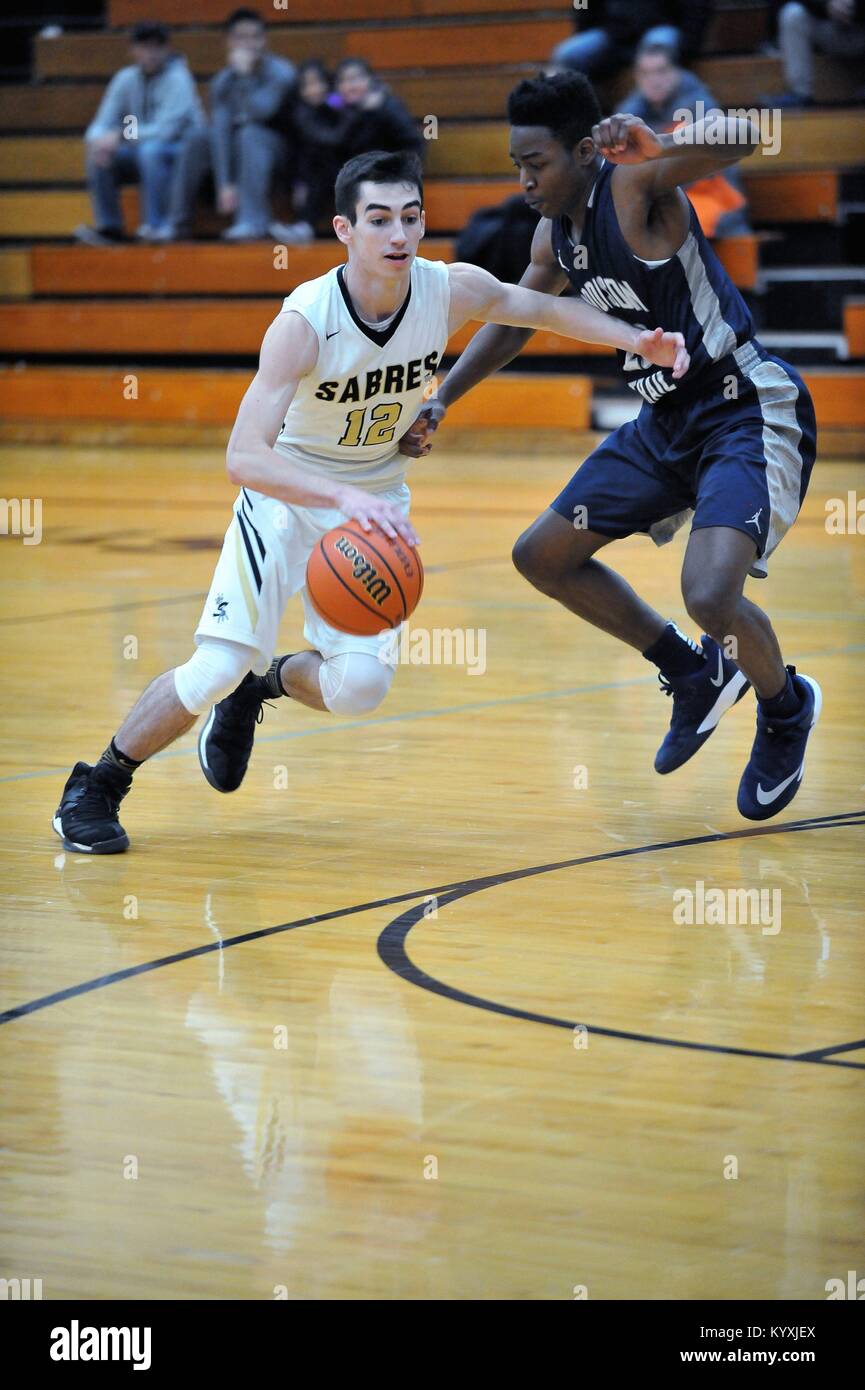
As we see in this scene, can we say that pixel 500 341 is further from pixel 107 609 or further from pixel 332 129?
pixel 332 129

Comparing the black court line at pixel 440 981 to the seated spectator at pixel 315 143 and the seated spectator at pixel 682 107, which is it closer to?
the seated spectator at pixel 682 107

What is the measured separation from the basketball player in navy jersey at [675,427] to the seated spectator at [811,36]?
1008 cm

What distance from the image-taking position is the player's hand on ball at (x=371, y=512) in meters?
4.26

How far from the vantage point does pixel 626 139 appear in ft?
14.9

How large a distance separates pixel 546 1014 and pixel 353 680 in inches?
57.9

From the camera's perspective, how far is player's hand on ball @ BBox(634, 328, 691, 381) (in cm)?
451

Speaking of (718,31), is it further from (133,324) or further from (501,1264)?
(501,1264)

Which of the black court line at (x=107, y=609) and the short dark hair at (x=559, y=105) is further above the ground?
the short dark hair at (x=559, y=105)

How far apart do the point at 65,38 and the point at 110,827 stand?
14633 millimetres

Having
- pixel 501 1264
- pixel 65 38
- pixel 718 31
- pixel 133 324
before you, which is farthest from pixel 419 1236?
pixel 65 38

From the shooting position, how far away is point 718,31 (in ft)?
53.1

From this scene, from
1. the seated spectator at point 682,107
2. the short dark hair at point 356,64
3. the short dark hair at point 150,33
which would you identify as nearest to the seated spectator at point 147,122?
the short dark hair at point 150,33

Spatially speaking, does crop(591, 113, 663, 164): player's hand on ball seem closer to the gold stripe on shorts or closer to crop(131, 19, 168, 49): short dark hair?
the gold stripe on shorts
